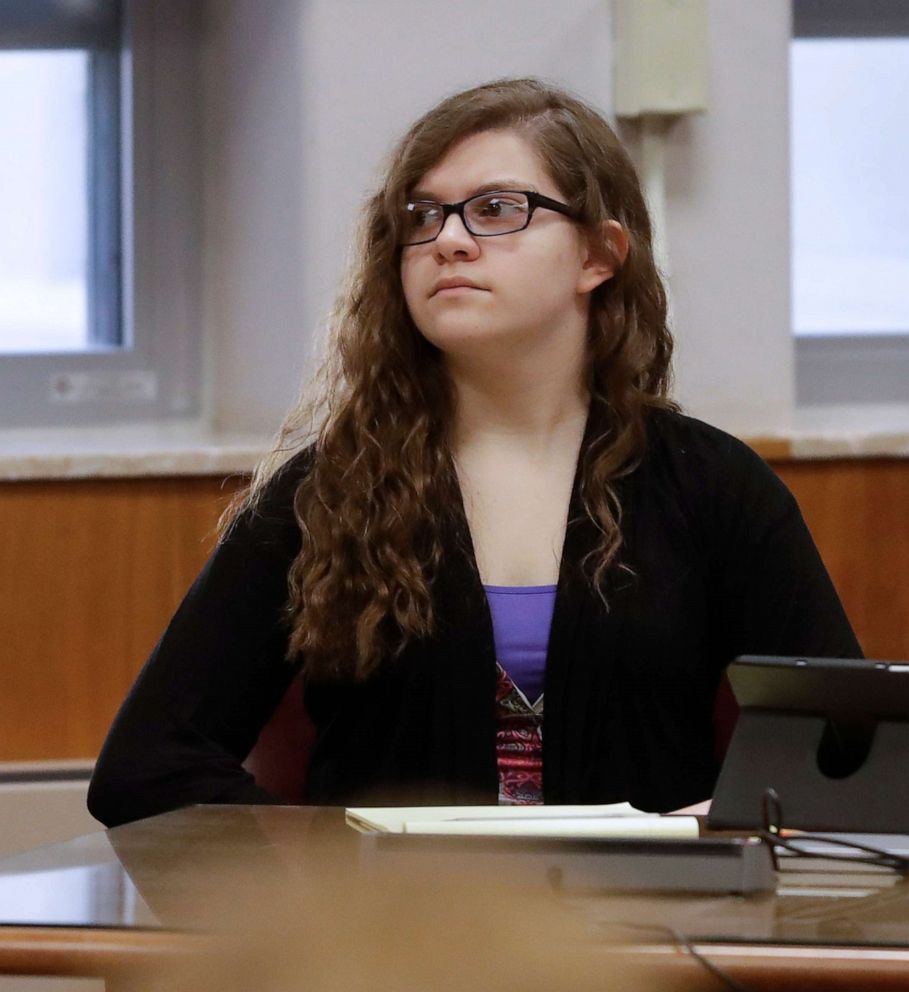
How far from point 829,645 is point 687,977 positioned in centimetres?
86

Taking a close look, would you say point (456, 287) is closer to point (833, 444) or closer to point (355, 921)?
point (833, 444)

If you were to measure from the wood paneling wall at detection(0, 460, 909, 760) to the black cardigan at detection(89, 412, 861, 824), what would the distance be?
2.18 feet

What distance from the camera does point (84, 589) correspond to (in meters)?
2.26

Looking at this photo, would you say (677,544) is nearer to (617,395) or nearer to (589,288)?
(617,395)

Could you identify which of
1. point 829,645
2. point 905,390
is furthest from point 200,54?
point 829,645

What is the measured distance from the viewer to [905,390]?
2.80 meters

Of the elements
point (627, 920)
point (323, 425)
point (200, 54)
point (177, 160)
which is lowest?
point (627, 920)

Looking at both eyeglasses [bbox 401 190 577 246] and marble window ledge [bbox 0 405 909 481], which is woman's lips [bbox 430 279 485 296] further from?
marble window ledge [bbox 0 405 909 481]

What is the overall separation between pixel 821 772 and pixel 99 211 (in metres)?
1.98

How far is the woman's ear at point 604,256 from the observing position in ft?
5.48

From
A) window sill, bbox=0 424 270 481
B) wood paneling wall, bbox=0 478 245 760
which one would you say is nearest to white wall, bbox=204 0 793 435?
window sill, bbox=0 424 270 481

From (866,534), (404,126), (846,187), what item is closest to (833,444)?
(866,534)

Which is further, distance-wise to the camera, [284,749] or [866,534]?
[866,534]

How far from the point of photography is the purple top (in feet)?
5.01
